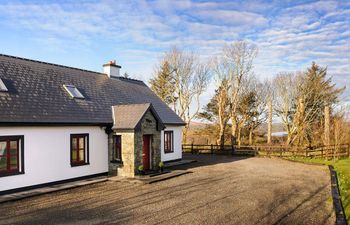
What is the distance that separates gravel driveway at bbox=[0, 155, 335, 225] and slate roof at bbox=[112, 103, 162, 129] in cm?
293

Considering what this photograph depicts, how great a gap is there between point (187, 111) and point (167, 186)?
2605 cm

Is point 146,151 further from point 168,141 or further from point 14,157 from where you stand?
point 14,157

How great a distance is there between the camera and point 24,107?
1190cm

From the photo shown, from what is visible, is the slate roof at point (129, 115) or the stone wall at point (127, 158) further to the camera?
the slate roof at point (129, 115)

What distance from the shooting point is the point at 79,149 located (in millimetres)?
13852

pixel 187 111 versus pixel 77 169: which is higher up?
pixel 187 111

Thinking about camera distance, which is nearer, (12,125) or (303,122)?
(12,125)

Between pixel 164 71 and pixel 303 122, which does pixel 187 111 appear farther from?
pixel 303 122

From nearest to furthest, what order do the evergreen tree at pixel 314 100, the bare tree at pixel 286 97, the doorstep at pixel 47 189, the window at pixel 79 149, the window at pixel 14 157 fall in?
the doorstep at pixel 47 189
the window at pixel 14 157
the window at pixel 79 149
the evergreen tree at pixel 314 100
the bare tree at pixel 286 97

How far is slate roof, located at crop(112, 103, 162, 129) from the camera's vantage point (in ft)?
47.7

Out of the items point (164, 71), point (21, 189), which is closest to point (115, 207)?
point (21, 189)

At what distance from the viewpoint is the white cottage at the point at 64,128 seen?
445 inches

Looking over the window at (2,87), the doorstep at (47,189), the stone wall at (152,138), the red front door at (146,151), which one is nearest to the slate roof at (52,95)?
the window at (2,87)

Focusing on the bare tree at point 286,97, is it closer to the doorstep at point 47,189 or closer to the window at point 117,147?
the window at point 117,147
